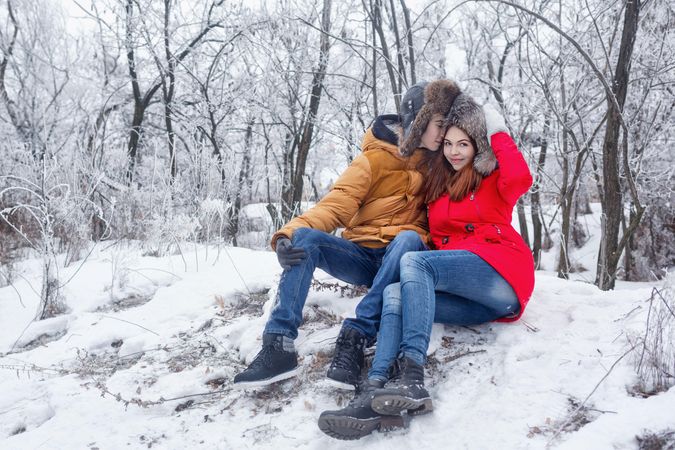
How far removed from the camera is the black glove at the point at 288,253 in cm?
225

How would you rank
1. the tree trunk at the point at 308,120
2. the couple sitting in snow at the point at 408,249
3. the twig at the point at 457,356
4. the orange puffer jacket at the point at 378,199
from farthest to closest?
the tree trunk at the point at 308,120
the orange puffer jacket at the point at 378,199
the twig at the point at 457,356
the couple sitting in snow at the point at 408,249

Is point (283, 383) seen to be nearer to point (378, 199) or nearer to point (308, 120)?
point (378, 199)

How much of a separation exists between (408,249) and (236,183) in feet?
13.9

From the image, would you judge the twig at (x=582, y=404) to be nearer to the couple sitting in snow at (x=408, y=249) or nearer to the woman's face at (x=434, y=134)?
the couple sitting in snow at (x=408, y=249)

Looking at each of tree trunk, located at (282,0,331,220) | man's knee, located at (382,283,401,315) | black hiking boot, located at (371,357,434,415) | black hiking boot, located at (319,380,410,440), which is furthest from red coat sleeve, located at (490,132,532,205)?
tree trunk, located at (282,0,331,220)

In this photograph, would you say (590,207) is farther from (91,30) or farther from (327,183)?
(91,30)

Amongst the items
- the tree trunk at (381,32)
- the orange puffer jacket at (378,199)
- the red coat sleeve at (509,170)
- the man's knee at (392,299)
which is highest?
the tree trunk at (381,32)

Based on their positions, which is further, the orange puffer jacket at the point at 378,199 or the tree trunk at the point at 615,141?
the tree trunk at the point at 615,141

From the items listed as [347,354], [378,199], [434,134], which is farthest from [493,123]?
[347,354]

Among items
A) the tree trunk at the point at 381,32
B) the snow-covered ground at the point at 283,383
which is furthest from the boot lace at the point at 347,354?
the tree trunk at the point at 381,32

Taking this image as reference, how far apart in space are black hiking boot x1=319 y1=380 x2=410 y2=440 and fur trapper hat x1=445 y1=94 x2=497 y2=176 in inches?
46.9

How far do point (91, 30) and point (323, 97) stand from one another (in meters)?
4.90

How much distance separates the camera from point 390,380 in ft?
6.22

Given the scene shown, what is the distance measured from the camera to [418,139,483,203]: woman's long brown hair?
2.39 m
